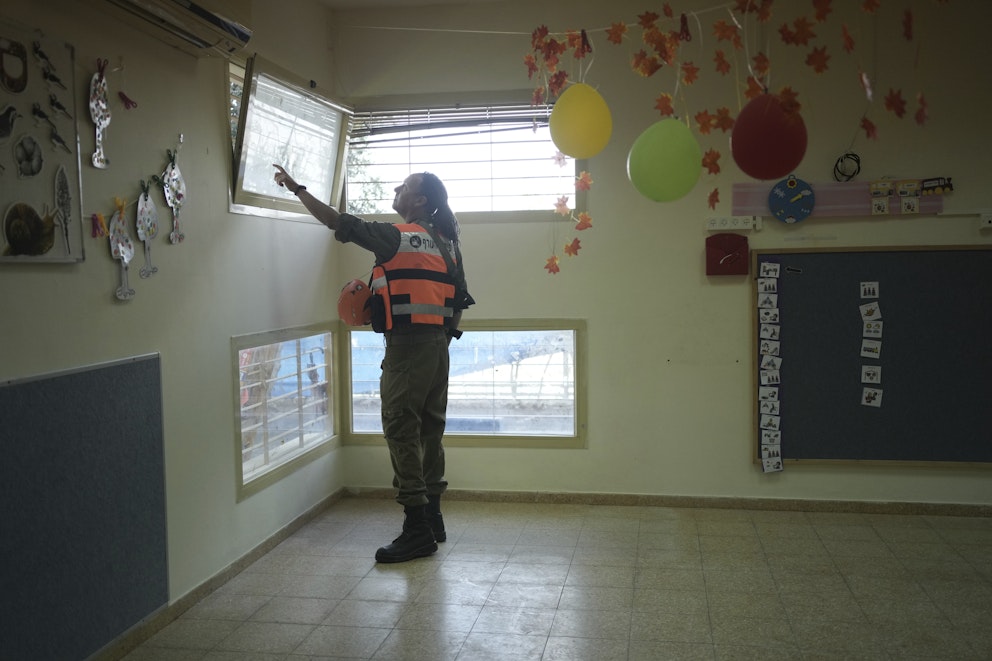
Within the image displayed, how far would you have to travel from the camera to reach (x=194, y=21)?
10.2 feet

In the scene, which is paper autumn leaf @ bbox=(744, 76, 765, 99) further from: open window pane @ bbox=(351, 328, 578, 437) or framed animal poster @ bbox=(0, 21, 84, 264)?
open window pane @ bbox=(351, 328, 578, 437)

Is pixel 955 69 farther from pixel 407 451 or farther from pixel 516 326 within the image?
pixel 407 451

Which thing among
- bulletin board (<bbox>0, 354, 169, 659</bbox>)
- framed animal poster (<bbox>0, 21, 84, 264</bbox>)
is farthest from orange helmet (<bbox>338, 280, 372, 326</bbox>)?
framed animal poster (<bbox>0, 21, 84, 264</bbox>)

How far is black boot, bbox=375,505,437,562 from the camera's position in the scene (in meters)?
4.10

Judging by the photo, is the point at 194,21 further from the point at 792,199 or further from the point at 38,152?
the point at 792,199

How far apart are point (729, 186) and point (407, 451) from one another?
7.56 feet

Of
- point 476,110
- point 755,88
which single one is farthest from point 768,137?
point 476,110

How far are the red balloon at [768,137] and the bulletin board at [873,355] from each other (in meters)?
2.14

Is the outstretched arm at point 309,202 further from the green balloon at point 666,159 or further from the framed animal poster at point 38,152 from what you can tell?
the green balloon at point 666,159

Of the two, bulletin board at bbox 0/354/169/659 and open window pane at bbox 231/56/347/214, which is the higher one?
open window pane at bbox 231/56/347/214

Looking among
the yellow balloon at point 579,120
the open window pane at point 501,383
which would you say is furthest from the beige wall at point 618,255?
the yellow balloon at point 579,120

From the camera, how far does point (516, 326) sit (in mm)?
5078

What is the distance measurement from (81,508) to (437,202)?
2165 millimetres

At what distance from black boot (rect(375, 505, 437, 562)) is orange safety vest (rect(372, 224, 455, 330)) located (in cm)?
94
